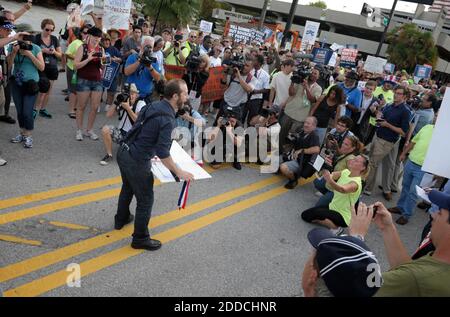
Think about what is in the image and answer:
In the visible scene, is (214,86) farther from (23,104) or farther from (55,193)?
(55,193)

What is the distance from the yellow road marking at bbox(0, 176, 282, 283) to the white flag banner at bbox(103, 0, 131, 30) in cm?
512

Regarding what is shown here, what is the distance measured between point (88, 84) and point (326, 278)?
17.6 ft

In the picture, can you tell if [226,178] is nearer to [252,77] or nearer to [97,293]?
[252,77]

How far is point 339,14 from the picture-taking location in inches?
2160

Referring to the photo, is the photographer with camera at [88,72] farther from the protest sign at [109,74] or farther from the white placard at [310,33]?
the white placard at [310,33]

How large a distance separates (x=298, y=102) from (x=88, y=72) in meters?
3.68

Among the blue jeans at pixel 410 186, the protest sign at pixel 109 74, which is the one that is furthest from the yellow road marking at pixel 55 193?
the blue jeans at pixel 410 186

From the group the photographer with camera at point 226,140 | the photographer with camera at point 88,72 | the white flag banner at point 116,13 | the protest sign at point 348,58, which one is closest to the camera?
the photographer with camera at point 88,72

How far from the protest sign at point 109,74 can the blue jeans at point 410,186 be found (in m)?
5.37

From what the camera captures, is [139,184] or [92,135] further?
[92,135]

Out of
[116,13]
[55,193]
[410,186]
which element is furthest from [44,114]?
[410,186]

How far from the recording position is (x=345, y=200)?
481 centimetres

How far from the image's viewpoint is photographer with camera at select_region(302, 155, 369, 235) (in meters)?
4.67

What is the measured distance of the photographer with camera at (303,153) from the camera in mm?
6402
